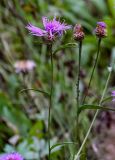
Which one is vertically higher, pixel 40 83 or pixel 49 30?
pixel 49 30

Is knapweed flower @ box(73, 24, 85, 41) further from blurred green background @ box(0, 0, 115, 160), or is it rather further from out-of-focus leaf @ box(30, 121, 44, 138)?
out-of-focus leaf @ box(30, 121, 44, 138)

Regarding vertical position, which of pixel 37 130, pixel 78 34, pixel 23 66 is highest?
pixel 78 34

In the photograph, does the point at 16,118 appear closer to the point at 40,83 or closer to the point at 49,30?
the point at 40,83

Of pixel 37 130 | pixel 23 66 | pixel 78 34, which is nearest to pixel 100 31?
pixel 78 34

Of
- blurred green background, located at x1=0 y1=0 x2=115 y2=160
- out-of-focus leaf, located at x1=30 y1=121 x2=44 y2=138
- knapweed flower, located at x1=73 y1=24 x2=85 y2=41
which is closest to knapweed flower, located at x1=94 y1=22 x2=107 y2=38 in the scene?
knapweed flower, located at x1=73 y1=24 x2=85 y2=41

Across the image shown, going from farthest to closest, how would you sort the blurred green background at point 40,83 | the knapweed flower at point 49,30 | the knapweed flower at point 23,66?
1. the knapweed flower at point 23,66
2. the blurred green background at point 40,83
3. the knapweed flower at point 49,30

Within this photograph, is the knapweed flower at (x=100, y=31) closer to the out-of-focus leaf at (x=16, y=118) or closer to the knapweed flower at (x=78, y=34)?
the knapweed flower at (x=78, y=34)

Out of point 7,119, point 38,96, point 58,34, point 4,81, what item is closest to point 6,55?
point 4,81

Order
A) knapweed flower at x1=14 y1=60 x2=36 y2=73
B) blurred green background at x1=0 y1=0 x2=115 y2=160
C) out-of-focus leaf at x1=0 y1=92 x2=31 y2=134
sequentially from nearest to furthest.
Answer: blurred green background at x1=0 y1=0 x2=115 y2=160 < out-of-focus leaf at x1=0 y1=92 x2=31 y2=134 < knapweed flower at x1=14 y1=60 x2=36 y2=73

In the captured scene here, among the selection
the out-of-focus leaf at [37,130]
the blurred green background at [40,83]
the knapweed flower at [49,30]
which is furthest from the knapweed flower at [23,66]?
the knapweed flower at [49,30]
